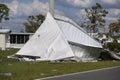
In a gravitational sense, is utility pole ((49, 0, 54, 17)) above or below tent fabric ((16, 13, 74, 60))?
above

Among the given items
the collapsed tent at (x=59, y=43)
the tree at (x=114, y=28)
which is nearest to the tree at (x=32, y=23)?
the tree at (x=114, y=28)

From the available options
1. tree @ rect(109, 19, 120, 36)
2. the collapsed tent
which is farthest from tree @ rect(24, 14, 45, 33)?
the collapsed tent

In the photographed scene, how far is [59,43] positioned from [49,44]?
40.7 inches

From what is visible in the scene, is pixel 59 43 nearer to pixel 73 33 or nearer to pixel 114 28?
pixel 73 33

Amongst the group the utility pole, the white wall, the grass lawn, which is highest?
the utility pole

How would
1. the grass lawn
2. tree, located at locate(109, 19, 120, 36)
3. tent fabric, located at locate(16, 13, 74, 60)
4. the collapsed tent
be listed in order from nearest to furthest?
the grass lawn, tent fabric, located at locate(16, 13, 74, 60), the collapsed tent, tree, located at locate(109, 19, 120, 36)

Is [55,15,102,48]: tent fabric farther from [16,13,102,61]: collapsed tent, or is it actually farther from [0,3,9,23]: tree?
[0,3,9,23]: tree

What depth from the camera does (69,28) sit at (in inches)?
1593

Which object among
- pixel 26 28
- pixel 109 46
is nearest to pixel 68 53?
pixel 109 46

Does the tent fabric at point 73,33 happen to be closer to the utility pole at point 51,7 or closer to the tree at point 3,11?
the utility pole at point 51,7

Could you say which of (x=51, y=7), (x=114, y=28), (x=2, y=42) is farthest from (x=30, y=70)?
(x=114, y=28)

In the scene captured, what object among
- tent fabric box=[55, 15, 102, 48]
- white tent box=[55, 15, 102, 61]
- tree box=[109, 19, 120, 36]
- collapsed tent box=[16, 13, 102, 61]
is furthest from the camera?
tree box=[109, 19, 120, 36]

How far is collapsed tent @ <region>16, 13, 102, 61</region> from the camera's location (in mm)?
35812

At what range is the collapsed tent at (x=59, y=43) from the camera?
1410 inches
